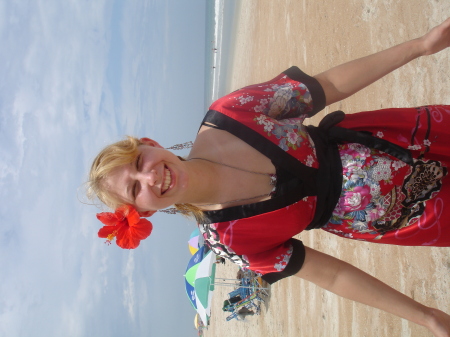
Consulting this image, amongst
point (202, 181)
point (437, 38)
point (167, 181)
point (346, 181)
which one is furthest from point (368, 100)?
point (167, 181)

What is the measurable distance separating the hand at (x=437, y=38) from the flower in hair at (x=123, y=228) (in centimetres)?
153

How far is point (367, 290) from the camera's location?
4.99ft

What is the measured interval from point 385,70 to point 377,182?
1.82 feet

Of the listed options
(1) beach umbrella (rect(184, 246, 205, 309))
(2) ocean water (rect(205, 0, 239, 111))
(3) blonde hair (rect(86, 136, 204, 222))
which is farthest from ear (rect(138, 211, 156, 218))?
(2) ocean water (rect(205, 0, 239, 111))

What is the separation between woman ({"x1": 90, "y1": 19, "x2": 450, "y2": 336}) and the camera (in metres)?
1.43

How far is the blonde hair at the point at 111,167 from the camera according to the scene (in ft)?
4.76

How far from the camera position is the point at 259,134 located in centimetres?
145

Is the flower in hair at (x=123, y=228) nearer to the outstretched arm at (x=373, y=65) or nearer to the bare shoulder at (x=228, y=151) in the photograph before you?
the bare shoulder at (x=228, y=151)

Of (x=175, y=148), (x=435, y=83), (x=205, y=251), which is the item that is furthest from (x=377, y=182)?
(x=205, y=251)

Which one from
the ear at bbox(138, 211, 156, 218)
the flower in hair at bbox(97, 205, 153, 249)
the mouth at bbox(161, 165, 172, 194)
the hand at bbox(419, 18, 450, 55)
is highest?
the hand at bbox(419, 18, 450, 55)

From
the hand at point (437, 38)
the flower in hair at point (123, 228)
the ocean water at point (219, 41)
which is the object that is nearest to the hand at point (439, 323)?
the hand at point (437, 38)

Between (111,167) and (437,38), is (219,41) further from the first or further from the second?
(111,167)

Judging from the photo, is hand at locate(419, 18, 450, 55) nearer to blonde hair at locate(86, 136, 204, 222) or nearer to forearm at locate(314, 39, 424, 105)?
forearm at locate(314, 39, 424, 105)

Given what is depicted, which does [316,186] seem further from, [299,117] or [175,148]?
[175,148]
